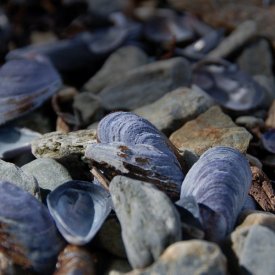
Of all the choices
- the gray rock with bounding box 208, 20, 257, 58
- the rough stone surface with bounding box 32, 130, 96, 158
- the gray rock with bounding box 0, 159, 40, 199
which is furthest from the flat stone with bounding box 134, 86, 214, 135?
the gray rock with bounding box 208, 20, 257, 58

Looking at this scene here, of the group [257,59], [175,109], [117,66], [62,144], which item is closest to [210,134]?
[175,109]

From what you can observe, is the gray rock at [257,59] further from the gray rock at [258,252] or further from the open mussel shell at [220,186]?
the gray rock at [258,252]

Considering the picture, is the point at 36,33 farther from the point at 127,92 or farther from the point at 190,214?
the point at 190,214

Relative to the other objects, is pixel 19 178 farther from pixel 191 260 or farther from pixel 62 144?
pixel 191 260

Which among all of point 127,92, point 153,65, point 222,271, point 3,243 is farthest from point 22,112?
point 222,271

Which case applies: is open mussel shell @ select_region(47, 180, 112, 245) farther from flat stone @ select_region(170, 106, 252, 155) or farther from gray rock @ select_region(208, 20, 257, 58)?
gray rock @ select_region(208, 20, 257, 58)
